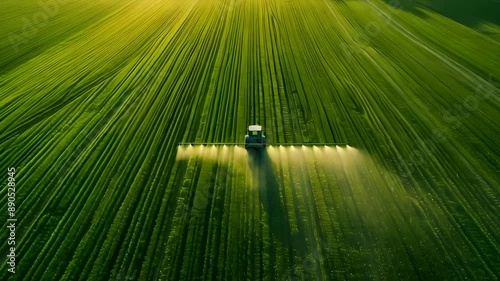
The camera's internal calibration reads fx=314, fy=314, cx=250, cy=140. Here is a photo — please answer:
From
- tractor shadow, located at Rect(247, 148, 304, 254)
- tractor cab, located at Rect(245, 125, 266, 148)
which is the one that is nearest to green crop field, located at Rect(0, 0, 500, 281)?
tractor shadow, located at Rect(247, 148, 304, 254)

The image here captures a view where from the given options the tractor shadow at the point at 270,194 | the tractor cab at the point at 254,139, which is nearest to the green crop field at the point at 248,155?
the tractor shadow at the point at 270,194

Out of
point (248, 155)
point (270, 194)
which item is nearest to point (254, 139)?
point (248, 155)

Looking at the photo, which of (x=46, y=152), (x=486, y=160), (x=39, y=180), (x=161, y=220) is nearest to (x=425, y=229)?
(x=486, y=160)

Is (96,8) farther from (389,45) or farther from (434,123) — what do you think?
(434,123)

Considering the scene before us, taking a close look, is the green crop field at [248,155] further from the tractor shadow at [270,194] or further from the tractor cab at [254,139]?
the tractor cab at [254,139]

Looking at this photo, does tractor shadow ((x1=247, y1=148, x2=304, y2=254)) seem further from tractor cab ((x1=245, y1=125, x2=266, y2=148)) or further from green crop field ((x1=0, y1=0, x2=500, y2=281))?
tractor cab ((x1=245, y1=125, x2=266, y2=148))

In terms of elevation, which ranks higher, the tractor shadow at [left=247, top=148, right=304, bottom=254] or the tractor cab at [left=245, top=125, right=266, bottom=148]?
the tractor cab at [left=245, top=125, right=266, bottom=148]
